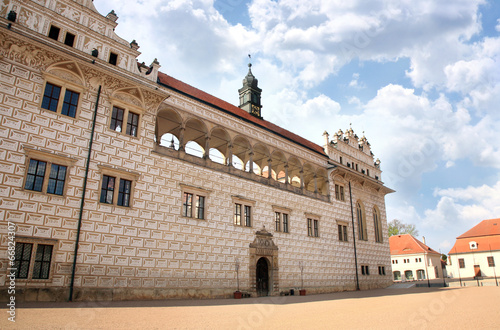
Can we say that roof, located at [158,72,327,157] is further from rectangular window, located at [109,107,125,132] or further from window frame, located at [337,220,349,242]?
window frame, located at [337,220,349,242]

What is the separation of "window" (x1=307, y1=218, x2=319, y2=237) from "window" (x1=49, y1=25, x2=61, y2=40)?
66.4 ft

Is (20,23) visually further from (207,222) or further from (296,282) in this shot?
(296,282)

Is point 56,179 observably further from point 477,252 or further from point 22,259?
point 477,252

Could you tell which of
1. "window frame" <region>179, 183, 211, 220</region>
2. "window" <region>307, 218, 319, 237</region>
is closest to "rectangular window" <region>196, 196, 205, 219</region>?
"window frame" <region>179, 183, 211, 220</region>

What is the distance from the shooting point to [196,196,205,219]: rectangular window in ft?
63.4

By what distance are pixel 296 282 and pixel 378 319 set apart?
1501 cm

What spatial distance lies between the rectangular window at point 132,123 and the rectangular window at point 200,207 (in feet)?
16.4

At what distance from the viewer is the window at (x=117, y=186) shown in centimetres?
1570

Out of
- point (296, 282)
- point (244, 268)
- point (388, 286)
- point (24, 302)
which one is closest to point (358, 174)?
point (388, 286)

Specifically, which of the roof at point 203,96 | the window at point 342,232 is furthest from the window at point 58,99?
the window at point 342,232

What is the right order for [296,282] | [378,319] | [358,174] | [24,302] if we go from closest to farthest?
[378,319]
[24,302]
[296,282]
[358,174]

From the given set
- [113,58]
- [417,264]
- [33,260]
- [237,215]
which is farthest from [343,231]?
[417,264]

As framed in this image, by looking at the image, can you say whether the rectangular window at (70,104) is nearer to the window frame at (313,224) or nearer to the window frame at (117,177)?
the window frame at (117,177)

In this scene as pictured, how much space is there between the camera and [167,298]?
1641 cm
